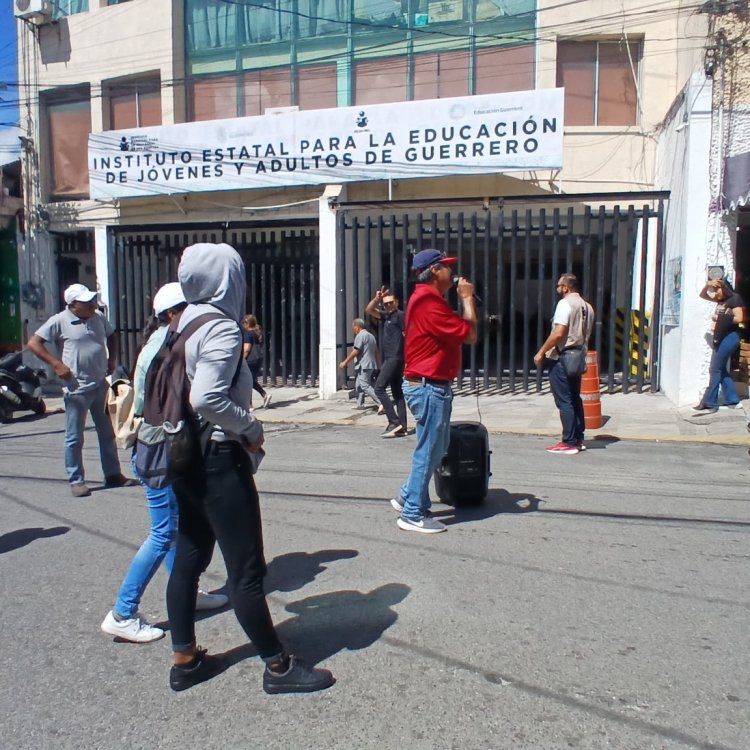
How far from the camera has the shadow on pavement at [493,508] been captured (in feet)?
18.4

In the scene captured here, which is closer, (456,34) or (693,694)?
(693,694)

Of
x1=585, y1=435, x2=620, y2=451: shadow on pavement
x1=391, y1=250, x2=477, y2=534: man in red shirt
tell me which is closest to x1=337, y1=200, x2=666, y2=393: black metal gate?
x1=585, y1=435, x2=620, y2=451: shadow on pavement

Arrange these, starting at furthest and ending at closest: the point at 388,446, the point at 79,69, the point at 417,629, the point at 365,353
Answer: the point at 79,69, the point at 365,353, the point at 388,446, the point at 417,629

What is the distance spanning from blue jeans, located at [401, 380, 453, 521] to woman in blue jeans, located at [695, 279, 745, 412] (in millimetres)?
5820

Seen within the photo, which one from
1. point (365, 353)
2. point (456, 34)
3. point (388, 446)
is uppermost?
point (456, 34)

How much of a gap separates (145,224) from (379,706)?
44.7 ft

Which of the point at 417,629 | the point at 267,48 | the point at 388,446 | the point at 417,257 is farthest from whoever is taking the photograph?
the point at 267,48

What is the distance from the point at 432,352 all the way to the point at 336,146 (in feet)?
29.2

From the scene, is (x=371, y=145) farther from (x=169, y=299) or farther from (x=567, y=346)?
(x=169, y=299)

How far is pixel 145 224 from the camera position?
49.7 feet

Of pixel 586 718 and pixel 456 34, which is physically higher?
pixel 456 34

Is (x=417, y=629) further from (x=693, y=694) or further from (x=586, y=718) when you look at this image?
(x=693, y=694)

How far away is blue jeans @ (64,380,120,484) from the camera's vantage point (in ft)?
21.1

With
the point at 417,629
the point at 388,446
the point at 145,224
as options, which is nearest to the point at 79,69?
the point at 145,224
